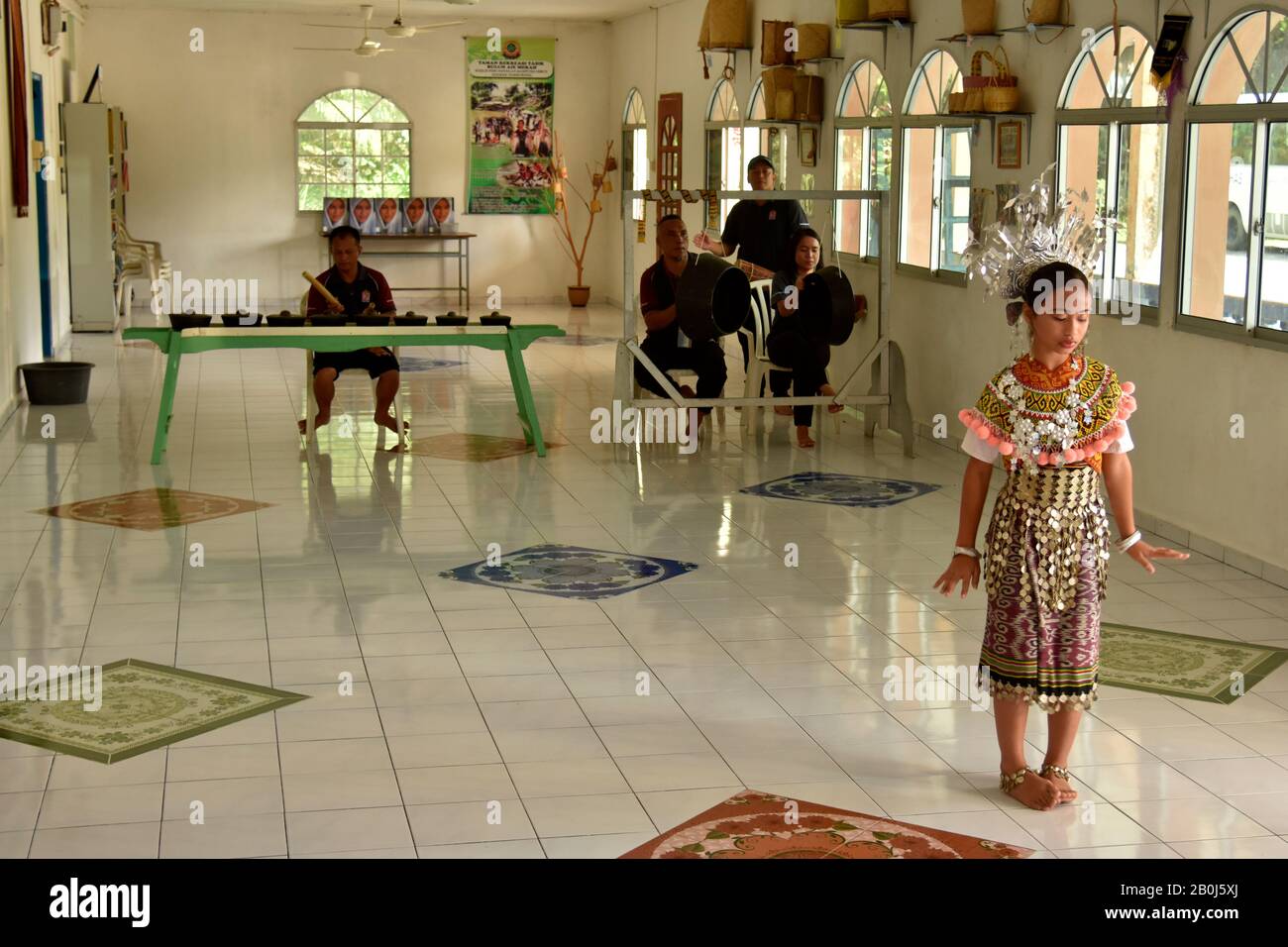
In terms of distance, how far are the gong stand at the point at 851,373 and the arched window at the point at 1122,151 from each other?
1.40 meters

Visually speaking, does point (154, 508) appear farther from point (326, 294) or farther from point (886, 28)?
point (886, 28)

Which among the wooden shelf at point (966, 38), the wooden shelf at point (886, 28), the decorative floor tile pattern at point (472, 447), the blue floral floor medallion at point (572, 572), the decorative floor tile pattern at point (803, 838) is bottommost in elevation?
the decorative floor tile pattern at point (803, 838)

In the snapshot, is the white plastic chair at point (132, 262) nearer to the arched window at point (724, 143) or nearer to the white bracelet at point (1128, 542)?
the arched window at point (724, 143)

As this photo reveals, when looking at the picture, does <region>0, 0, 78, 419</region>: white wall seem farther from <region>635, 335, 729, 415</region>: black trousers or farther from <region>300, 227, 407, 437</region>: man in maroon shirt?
<region>635, 335, 729, 415</region>: black trousers

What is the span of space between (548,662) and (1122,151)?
3964 mm

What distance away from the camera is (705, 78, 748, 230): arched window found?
12859 millimetres

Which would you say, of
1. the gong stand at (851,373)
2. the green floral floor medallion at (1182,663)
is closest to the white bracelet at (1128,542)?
the green floral floor medallion at (1182,663)

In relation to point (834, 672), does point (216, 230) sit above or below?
above

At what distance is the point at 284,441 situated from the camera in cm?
877

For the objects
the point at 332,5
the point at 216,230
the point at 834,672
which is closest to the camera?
the point at 834,672

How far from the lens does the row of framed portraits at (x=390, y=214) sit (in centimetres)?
1705

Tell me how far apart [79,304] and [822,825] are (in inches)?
485
